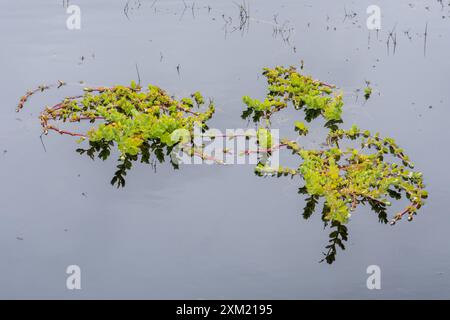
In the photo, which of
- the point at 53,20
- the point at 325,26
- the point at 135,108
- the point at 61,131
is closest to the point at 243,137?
the point at 135,108

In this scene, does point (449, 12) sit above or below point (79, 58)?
above

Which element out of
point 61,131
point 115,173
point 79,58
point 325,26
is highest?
point 325,26

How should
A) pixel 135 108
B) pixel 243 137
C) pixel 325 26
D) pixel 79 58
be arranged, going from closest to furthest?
1. pixel 243 137
2. pixel 135 108
3. pixel 79 58
4. pixel 325 26

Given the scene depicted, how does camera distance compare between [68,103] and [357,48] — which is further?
[357,48]

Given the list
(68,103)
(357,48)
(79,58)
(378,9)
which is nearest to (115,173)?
(68,103)

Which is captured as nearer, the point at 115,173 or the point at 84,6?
the point at 115,173

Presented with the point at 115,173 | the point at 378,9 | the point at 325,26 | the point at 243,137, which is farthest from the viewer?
the point at 378,9

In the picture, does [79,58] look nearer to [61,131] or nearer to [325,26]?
[61,131]

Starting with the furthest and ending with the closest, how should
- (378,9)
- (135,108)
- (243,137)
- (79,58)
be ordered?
(378,9) → (79,58) → (135,108) → (243,137)

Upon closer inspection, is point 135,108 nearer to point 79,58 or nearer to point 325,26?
point 79,58
